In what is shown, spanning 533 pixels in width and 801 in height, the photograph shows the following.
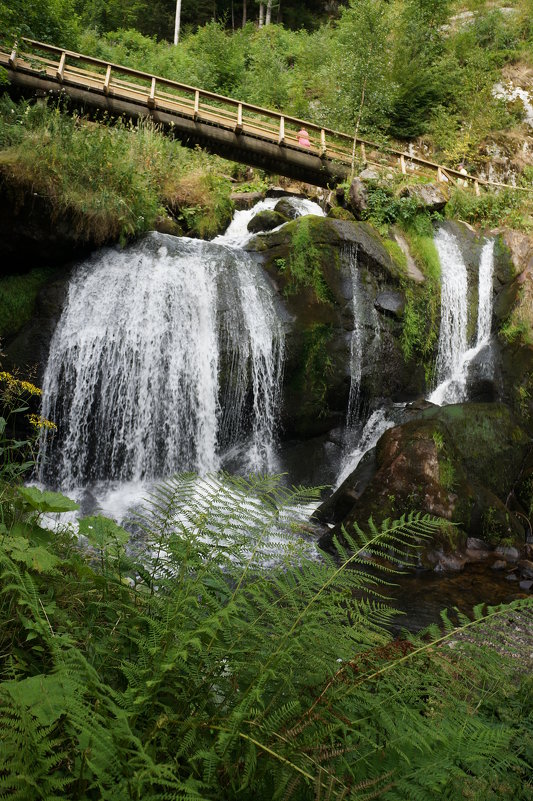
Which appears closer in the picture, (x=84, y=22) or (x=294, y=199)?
(x=294, y=199)

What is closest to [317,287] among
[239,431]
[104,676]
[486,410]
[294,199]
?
[239,431]

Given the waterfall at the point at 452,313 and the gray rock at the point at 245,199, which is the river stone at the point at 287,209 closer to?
the gray rock at the point at 245,199

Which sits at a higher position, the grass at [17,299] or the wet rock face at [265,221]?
the wet rock face at [265,221]

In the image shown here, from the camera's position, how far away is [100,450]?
8.53 m

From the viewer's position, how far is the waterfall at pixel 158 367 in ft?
28.1

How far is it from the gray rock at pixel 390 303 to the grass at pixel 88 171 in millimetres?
4827

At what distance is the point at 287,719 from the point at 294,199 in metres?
15.1

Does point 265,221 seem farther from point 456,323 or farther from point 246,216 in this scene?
point 456,323

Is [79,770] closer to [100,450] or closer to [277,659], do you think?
[277,659]

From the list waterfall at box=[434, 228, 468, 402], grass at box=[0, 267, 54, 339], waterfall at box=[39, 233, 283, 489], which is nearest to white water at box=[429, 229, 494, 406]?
waterfall at box=[434, 228, 468, 402]

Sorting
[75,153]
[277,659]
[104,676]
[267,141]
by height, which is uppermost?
[267,141]

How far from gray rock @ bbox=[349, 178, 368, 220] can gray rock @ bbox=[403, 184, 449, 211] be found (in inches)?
38.2

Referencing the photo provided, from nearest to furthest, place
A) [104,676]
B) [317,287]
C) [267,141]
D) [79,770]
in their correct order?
[79,770], [104,676], [317,287], [267,141]

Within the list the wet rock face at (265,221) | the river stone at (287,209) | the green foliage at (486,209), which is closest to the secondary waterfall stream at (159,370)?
→ the wet rock face at (265,221)
